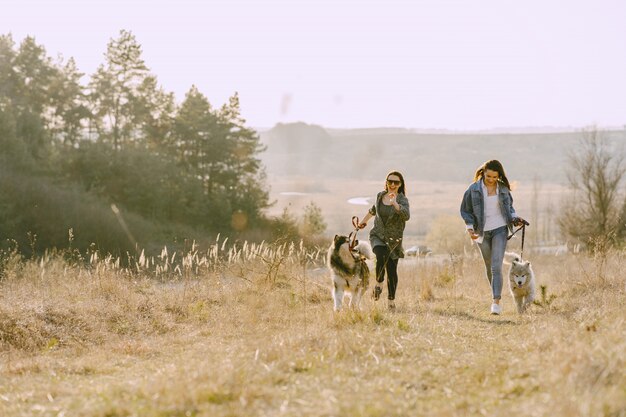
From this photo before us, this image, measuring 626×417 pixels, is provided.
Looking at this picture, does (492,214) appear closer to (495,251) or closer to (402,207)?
(495,251)

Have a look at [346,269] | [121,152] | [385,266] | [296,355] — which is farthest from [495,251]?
[121,152]

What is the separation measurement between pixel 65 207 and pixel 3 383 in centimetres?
2850

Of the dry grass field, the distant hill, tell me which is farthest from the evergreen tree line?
the distant hill

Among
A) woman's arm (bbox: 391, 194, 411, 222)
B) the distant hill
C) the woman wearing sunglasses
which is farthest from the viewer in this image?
the distant hill

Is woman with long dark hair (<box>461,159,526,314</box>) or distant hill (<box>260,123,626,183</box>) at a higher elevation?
distant hill (<box>260,123,626,183</box>)

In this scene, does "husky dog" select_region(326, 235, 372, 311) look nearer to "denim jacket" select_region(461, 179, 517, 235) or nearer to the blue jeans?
"denim jacket" select_region(461, 179, 517, 235)

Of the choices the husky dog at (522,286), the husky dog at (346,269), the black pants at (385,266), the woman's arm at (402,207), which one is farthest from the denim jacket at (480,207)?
the husky dog at (346,269)

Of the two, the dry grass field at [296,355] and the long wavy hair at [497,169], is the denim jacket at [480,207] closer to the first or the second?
the long wavy hair at [497,169]

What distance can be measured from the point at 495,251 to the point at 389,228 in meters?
1.60

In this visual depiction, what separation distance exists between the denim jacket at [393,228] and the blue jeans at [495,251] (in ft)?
4.04

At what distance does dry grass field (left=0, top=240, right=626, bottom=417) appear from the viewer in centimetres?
464

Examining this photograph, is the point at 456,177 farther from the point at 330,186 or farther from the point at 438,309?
the point at 438,309

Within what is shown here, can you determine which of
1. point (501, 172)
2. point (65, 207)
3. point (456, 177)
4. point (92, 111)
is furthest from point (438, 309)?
point (456, 177)

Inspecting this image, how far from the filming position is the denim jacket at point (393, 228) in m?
9.65
